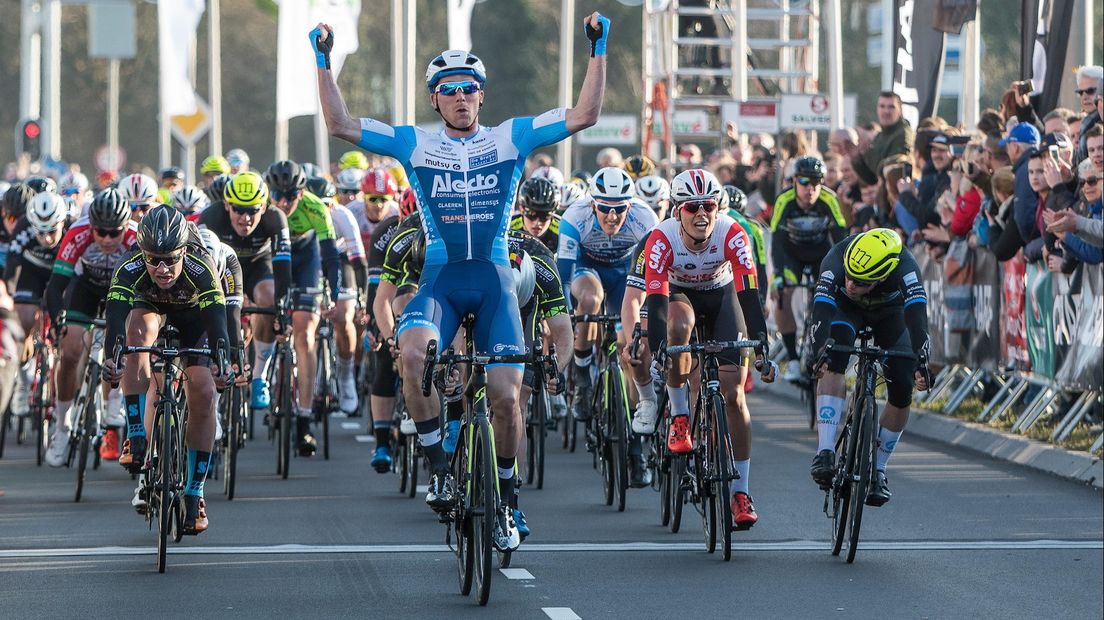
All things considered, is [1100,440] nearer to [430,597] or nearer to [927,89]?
[430,597]

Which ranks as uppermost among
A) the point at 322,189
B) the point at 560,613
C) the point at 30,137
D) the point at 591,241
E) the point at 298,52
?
the point at 298,52

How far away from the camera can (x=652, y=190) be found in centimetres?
1662

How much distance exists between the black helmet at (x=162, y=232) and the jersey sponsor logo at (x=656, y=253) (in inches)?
98.8

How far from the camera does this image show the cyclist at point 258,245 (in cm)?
1407

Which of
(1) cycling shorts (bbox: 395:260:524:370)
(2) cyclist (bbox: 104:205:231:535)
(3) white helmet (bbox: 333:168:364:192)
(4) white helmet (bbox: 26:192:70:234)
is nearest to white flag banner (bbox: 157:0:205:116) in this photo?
(3) white helmet (bbox: 333:168:364:192)

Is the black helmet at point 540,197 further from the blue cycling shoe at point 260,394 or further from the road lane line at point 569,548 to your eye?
the road lane line at point 569,548

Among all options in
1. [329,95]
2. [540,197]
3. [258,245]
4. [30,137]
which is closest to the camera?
[329,95]

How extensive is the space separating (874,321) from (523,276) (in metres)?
2.10

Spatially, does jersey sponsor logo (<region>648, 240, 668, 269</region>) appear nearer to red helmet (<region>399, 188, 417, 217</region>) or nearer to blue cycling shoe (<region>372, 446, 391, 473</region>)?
blue cycling shoe (<region>372, 446, 391, 473</region>)

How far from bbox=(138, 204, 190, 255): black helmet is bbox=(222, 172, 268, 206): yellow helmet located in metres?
3.49

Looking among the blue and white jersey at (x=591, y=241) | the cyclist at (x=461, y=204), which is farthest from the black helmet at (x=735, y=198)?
the cyclist at (x=461, y=204)

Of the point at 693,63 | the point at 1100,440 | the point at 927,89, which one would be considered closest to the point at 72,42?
the point at 693,63

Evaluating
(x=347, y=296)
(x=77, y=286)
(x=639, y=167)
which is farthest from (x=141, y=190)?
(x=639, y=167)

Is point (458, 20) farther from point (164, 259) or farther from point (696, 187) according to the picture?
point (164, 259)
